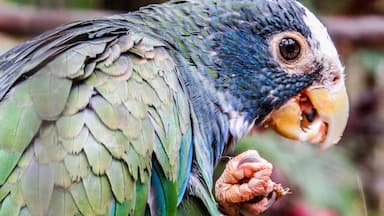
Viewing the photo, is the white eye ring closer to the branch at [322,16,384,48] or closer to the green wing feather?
the green wing feather

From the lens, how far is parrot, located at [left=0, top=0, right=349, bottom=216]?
4.48 feet

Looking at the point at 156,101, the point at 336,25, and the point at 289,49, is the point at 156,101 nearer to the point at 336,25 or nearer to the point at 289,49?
the point at 289,49

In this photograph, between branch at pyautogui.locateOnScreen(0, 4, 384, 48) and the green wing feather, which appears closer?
the green wing feather

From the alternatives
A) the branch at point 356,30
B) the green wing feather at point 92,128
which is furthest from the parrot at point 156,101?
the branch at point 356,30

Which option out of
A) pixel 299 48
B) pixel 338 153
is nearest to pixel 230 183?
pixel 299 48

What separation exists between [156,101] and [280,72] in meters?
0.35

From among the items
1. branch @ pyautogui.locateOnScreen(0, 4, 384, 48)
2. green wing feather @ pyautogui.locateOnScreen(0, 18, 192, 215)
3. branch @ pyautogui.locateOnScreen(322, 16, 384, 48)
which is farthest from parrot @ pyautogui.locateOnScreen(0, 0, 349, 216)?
branch @ pyautogui.locateOnScreen(322, 16, 384, 48)

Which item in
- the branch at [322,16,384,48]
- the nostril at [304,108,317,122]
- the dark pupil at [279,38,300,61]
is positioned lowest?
the nostril at [304,108,317,122]

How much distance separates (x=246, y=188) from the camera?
5.65 ft

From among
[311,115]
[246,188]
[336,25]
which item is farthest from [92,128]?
[336,25]

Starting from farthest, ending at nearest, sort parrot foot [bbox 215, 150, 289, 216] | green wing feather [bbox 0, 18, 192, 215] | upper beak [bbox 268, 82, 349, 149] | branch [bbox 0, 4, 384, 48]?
1. branch [bbox 0, 4, 384, 48]
2. upper beak [bbox 268, 82, 349, 149]
3. parrot foot [bbox 215, 150, 289, 216]
4. green wing feather [bbox 0, 18, 192, 215]

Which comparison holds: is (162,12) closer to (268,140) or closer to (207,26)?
(207,26)

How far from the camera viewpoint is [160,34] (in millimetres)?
1691

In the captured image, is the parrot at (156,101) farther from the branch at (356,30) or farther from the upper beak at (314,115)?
the branch at (356,30)
